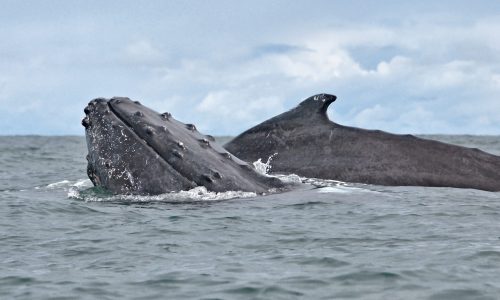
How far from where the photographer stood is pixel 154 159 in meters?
13.5

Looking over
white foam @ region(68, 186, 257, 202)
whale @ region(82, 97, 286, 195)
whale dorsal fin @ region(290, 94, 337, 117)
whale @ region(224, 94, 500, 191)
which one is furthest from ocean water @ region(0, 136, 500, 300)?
whale dorsal fin @ region(290, 94, 337, 117)

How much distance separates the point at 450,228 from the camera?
11.1m

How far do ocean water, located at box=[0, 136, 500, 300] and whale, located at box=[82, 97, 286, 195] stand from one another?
0.23 m

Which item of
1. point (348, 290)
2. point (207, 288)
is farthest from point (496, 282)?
point (207, 288)

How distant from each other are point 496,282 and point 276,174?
737cm

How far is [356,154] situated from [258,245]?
5.50 metres

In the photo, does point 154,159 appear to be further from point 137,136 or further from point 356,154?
point 356,154

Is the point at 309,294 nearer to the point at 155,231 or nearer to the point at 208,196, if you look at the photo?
the point at 155,231

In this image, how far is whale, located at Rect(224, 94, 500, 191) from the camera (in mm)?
14820

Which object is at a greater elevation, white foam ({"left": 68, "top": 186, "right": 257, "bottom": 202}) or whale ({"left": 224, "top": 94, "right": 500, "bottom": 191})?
whale ({"left": 224, "top": 94, "right": 500, "bottom": 191})

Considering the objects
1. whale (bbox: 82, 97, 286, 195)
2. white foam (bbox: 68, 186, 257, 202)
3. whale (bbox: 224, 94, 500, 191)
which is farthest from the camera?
whale (bbox: 224, 94, 500, 191)

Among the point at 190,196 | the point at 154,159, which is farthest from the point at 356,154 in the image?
the point at 154,159

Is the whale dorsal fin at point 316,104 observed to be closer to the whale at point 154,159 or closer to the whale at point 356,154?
the whale at point 356,154

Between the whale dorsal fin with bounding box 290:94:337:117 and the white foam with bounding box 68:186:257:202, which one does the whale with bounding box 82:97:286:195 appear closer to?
the white foam with bounding box 68:186:257:202
